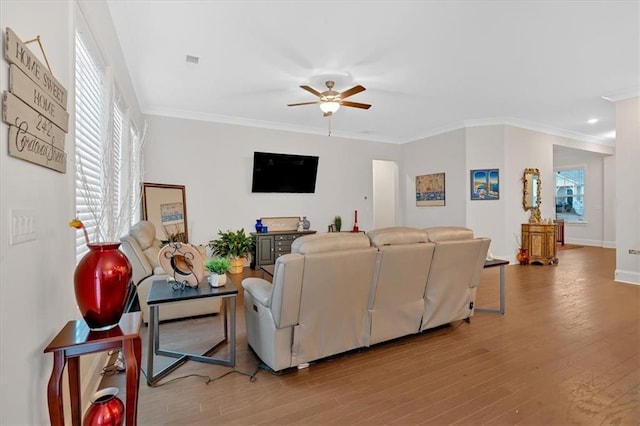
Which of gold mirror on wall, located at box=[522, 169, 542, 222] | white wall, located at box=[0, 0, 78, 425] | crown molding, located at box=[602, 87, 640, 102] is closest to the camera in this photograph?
white wall, located at box=[0, 0, 78, 425]

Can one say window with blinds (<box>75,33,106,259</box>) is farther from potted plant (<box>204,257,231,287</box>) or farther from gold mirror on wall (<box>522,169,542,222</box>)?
gold mirror on wall (<box>522,169,542,222</box>)

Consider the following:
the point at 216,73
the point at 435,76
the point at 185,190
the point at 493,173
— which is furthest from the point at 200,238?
the point at 493,173

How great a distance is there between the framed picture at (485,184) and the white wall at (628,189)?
1813 mm

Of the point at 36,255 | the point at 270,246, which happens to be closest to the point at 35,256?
the point at 36,255

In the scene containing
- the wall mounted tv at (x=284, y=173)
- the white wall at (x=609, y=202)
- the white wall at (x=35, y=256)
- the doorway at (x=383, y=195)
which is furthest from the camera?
the doorway at (x=383, y=195)

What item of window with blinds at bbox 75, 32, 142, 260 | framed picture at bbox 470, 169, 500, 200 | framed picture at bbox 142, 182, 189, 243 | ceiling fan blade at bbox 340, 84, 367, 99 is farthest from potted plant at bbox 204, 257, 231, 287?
framed picture at bbox 470, 169, 500, 200

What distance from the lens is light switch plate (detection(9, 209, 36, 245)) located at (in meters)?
1.13

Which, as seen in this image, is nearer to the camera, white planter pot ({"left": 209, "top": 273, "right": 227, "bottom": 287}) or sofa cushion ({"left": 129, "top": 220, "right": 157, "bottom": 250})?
white planter pot ({"left": 209, "top": 273, "right": 227, "bottom": 287})

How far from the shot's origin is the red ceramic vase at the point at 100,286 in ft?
4.29

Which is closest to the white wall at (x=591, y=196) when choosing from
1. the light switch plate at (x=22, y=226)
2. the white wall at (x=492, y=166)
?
the white wall at (x=492, y=166)

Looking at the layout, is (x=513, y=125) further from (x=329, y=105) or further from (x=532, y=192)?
(x=329, y=105)

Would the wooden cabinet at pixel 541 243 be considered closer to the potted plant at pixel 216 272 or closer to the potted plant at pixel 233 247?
the potted plant at pixel 233 247

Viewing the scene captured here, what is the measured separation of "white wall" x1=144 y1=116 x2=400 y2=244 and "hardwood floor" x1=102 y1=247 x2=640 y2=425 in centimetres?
305

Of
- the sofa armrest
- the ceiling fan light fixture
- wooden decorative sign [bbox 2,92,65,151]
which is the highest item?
the ceiling fan light fixture
